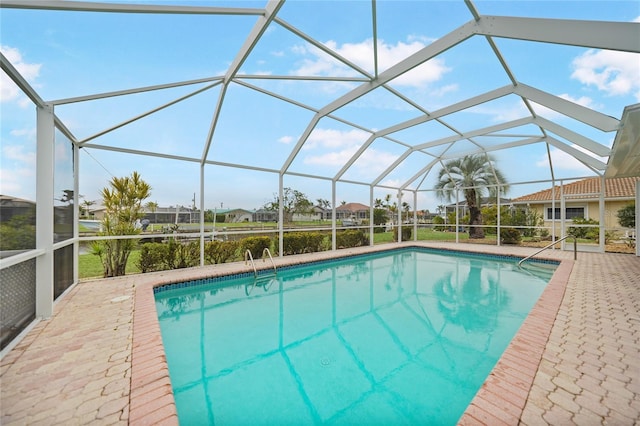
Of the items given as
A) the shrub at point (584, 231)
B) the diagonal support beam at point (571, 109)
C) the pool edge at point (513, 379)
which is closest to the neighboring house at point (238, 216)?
the pool edge at point (513, 379)

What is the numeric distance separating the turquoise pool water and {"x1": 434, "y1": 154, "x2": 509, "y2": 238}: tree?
6.81 m

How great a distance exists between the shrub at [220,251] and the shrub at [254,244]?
26 cm

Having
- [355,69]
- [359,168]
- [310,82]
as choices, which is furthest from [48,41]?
[359,168]

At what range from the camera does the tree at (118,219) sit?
6.78 m

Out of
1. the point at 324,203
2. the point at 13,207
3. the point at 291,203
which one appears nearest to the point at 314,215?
the point at 324,203

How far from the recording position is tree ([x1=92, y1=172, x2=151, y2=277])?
6.78 metres

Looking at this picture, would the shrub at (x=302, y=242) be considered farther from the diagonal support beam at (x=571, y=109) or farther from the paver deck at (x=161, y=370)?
the diagonal support beam at (x=571, y=109)

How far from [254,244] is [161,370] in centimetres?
688

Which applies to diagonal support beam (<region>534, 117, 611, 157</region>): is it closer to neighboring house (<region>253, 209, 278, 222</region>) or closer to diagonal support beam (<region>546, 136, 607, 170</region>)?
diagonal support beam (<region>546, 136, 607, 170</region>)

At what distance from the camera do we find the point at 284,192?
9852 mm

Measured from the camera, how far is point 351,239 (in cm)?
1297

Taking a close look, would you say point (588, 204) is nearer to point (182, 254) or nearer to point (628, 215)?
point (628, 215)

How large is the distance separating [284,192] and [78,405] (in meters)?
7.96

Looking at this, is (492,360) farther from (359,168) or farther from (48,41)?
(359,168)
